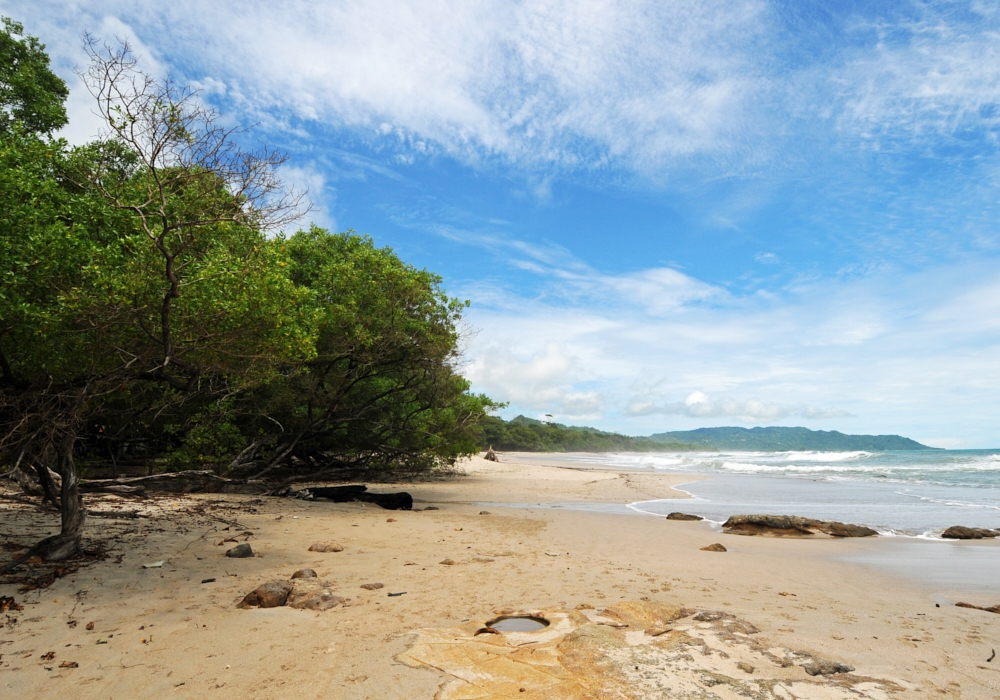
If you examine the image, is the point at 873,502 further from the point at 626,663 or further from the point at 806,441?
the point at 806,441

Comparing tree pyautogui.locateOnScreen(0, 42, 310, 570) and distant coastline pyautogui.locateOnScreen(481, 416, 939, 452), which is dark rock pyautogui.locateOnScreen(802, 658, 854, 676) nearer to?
tree pyautogui.locateOnScreen(0, 42, 310, 570)

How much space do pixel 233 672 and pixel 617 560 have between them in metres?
5.42

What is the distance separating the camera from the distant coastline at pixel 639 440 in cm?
8375

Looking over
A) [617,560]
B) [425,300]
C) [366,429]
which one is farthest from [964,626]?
[366,429]

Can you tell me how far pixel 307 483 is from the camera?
17.9m

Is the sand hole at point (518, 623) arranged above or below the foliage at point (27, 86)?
below

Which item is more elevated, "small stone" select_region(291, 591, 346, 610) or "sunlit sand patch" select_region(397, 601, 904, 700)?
"sunlit sand patch" select_region(397, 601, 904, 700)

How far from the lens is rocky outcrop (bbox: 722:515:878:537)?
11.4 metres

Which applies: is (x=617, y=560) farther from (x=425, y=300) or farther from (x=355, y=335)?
(x=425, y=300)

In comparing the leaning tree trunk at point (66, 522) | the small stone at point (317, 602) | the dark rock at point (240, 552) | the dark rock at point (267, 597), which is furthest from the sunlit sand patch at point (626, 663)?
the leaning tree trunk at point (66, 522)

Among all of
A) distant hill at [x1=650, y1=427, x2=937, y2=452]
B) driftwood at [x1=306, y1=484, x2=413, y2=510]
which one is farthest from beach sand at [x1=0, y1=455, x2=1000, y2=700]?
distant hill at [x1=650, y1=427, x2=937, y2=452]

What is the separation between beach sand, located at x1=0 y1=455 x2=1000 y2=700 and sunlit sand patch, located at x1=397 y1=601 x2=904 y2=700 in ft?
0.09

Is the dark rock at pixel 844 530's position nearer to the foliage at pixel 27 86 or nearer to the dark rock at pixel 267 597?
the dark rock at pixel 267 597

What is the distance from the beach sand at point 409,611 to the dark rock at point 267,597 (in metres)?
0.19
